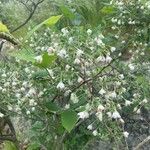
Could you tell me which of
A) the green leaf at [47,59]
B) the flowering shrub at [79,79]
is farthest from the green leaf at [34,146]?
the green leaf at [47,59]

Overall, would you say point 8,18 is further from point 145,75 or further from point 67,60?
point 67,60

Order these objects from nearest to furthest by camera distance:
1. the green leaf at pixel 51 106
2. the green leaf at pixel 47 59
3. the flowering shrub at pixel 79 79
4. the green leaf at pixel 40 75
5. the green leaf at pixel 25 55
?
1. the green leaf at pixel 25 55
2. the green leaf at pixel 47 59
3. the flowering shrub at pixel 79 79
4. the green leaf at pixel 40 75
5. the green leaf at pixel 51 106

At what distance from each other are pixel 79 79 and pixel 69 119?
1.03 ft

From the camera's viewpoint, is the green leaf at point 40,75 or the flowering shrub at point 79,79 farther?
the green leaf at point 40,75

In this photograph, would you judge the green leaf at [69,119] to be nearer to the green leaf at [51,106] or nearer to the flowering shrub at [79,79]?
the flowering shrub at [79,79]

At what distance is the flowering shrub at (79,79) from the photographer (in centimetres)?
277

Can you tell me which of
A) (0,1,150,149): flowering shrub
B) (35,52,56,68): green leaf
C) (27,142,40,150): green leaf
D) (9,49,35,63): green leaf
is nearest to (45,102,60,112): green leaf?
(0,1,150,149): flowering shrub

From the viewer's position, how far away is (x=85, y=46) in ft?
9.18

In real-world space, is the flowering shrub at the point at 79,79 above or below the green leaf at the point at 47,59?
below

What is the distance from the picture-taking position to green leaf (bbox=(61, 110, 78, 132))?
9.91ft

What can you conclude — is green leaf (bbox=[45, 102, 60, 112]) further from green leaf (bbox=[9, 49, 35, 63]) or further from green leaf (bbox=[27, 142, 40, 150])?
green leaf (bbox=[27, 142, 40, 150])

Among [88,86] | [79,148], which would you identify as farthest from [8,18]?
[88,86]

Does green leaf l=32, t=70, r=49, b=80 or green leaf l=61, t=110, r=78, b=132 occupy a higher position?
green leaf l=32, t=70, r=49, b=80

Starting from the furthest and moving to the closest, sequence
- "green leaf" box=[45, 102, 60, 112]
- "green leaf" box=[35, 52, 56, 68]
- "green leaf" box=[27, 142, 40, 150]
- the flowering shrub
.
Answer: "green leaf" box=[27, 142, 40, 150] → "green leaf" box=[45, 102, 60, 112] → the flowering shrub → "green leaf" box=[35, 52, 56, 68]
